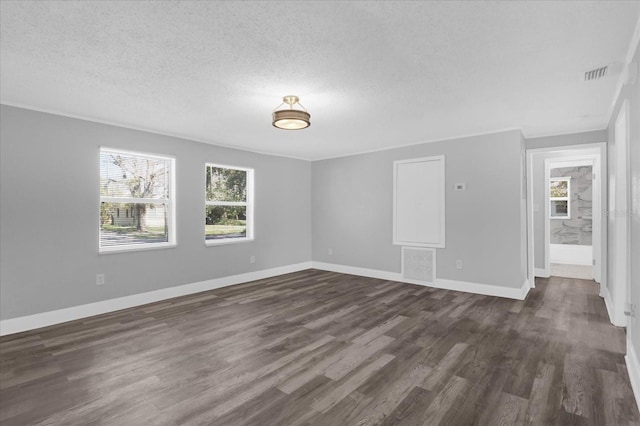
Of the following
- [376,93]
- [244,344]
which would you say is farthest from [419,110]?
[244,344]

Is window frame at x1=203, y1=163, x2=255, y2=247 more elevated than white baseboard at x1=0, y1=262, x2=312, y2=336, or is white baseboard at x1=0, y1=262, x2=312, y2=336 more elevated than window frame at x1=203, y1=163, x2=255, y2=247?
window frame at x1=203, y1=163, x2=255, y2=247

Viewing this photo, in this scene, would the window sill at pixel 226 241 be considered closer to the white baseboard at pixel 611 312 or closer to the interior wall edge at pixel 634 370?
the interior wall edge at pixel 634 370

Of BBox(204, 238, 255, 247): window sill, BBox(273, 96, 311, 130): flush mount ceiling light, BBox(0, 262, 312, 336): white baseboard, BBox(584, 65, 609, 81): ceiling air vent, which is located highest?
BBox(584, 65, 609, 81): ceiling air vent

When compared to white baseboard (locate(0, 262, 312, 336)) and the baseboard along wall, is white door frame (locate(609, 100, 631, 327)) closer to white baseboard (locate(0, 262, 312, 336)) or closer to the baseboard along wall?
the baseboard along wall

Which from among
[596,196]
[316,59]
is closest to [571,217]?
[596,196]

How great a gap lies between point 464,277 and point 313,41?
420cm

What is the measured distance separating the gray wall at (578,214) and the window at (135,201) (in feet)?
29.5

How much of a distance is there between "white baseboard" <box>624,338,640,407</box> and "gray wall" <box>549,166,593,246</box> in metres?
6.82

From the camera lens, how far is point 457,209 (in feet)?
16.3

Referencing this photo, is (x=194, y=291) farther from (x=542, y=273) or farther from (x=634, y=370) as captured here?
(x=542, y=273)

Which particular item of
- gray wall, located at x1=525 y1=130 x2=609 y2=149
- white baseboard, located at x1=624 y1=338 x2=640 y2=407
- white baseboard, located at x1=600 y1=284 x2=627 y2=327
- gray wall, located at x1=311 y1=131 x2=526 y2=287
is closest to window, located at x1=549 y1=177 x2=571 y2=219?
gray wall, located at x1=525 y1=130 x2=609 y2=149

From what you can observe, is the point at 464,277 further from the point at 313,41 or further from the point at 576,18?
the point at 313,41

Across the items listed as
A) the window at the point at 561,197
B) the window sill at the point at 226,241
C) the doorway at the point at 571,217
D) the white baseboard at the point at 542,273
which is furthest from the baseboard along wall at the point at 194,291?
the window at the point at 561,197

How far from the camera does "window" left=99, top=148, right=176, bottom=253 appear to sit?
13.6 feet
